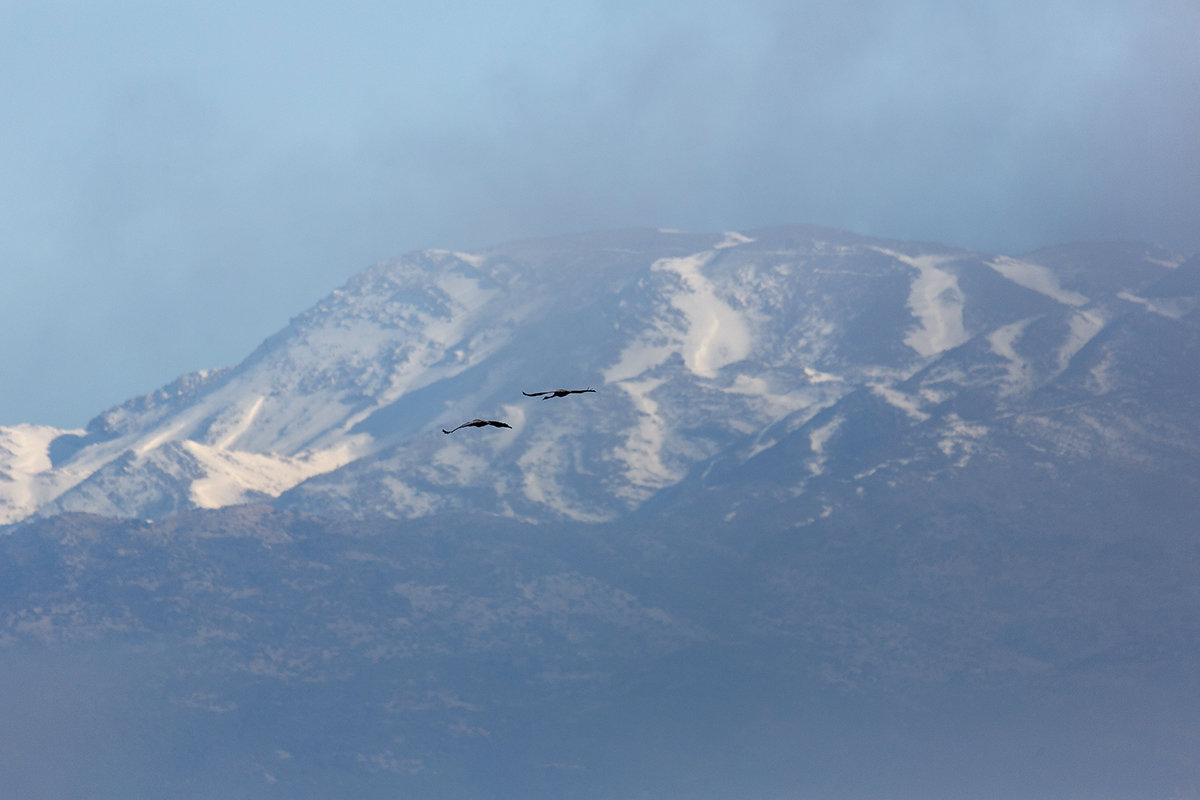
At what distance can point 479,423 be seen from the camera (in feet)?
304

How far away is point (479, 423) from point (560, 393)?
3.83 meters

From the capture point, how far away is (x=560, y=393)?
308 feet
